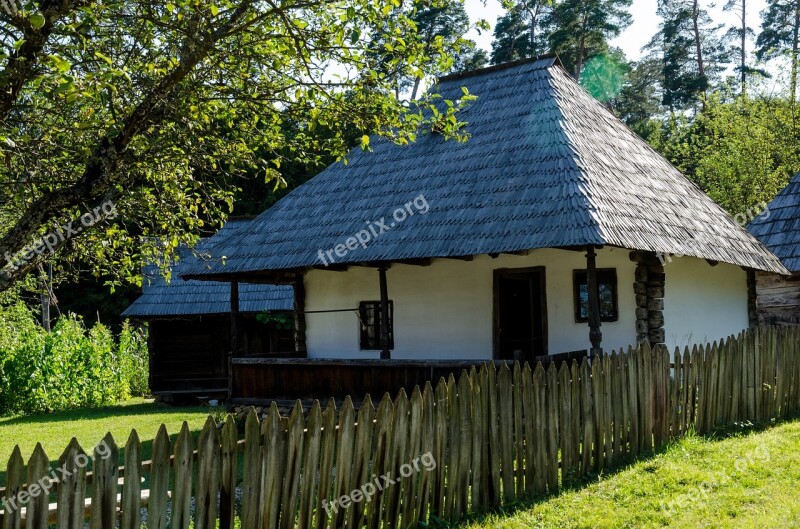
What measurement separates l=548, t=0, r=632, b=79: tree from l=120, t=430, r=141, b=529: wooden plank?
30.5 m

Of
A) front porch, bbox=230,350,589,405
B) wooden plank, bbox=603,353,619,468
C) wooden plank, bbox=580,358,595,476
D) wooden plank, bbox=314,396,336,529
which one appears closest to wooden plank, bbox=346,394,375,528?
wooden plank, bbox=314,396,336,529

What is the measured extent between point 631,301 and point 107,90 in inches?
307

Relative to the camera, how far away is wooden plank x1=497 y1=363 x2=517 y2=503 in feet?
19.6

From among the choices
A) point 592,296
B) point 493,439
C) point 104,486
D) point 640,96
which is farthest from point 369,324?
point 640,96

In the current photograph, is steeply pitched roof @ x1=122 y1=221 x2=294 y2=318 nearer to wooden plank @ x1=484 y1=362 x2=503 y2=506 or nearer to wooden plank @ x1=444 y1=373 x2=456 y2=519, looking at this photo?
wooden plank @ x1=484 y1=362 x2=503 y2=506

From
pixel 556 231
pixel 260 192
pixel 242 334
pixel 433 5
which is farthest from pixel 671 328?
pixel 260 192

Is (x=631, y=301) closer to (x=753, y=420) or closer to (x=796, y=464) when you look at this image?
(x=753, y=420)

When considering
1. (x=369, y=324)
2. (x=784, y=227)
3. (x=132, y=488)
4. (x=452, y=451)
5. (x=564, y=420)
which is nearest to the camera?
(x=132, y=488)

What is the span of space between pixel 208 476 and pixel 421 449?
1.71 metres

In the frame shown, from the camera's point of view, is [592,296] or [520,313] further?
[520,313]

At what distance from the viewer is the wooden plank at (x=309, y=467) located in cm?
460

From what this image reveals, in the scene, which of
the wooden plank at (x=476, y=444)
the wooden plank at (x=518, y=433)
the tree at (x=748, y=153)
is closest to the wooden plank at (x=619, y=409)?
the wooden plank at (x=518, y=433)

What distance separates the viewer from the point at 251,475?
14.3 feet

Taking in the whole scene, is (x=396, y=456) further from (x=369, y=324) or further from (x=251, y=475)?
(x=369, y=324)
